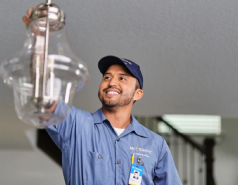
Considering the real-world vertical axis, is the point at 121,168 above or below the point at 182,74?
below

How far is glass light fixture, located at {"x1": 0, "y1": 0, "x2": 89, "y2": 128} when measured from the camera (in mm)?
700

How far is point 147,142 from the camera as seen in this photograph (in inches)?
71.6

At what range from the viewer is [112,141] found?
1734 millimetres

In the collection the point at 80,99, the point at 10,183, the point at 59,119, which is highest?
the point at 80,99

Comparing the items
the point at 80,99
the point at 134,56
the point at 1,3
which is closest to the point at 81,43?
the point at 134,56

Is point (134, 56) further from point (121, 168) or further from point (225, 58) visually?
point (121, 168)

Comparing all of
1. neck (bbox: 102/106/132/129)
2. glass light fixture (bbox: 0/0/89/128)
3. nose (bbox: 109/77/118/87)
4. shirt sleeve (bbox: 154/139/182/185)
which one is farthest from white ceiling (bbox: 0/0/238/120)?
glass light fixture (bbox: 0/0/89/128)

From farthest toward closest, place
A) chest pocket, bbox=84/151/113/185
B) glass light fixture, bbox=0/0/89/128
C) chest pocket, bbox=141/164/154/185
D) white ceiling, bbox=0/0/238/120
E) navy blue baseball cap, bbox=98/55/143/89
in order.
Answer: white ceiling, bbox=0/0/238/120 → navy blue baseball cap, bbox=98/55/143/89 → chest pocket, bbox=141/164/154/185 → chest pocket, bbox=84/151/113/185 → glass light fixture, bbox=0/0/89/128

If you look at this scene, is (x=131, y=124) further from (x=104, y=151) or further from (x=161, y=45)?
(x=161, y=45)

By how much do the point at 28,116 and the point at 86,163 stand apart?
0.91 meters

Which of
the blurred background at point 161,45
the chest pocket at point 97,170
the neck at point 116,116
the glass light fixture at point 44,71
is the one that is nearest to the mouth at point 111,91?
the neck at point 116,116

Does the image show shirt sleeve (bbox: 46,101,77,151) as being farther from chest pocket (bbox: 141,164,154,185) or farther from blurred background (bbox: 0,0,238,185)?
blurred background (bbox: 0,0,238,185)

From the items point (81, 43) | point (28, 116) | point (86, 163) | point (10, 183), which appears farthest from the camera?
point (10, 183)

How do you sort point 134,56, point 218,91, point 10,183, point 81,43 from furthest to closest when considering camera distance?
point 10,183
point 218,91
point 134,56
point 81,43
